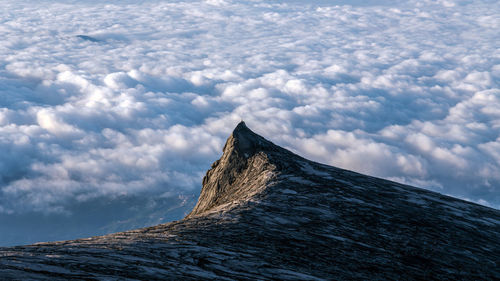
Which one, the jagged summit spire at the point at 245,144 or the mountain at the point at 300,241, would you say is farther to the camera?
the jagged summit spire at the point at 245,144

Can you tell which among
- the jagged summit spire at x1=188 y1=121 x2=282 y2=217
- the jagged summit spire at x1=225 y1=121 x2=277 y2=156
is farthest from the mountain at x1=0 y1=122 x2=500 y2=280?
the jagged summit spire at x1=225 y1=121 x2=277 y2=156

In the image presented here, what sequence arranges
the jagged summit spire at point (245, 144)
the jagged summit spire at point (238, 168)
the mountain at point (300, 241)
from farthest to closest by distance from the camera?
the jagged summit spire at point (245, 144) → the jagged summit spire at point (238, 168) → the mountain at point (300, 241)

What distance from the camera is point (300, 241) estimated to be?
789 centimetres

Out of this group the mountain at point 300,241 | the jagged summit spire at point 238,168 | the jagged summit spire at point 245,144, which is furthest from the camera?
the jagged summit spire at point 245,144

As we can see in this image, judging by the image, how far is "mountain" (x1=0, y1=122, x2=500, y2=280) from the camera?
5.96m

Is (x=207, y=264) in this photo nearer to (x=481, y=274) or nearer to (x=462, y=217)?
(x=481, y=274)

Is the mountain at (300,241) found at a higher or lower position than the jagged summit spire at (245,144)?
lower

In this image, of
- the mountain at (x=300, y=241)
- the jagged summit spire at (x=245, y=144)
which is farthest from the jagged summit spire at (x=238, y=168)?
the mountain at (x=300, y=241)

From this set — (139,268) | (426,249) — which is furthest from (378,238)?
(139,268)

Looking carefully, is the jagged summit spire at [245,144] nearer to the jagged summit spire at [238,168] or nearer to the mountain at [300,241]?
the jagged summit spire at [238,168]

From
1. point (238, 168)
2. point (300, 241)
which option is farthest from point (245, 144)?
point (300, 241)

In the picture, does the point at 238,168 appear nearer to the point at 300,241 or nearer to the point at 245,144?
the point at 245,144

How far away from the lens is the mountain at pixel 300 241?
235 inches

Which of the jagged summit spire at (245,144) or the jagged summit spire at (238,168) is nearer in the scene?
the jagged summit spire at (238,168)
